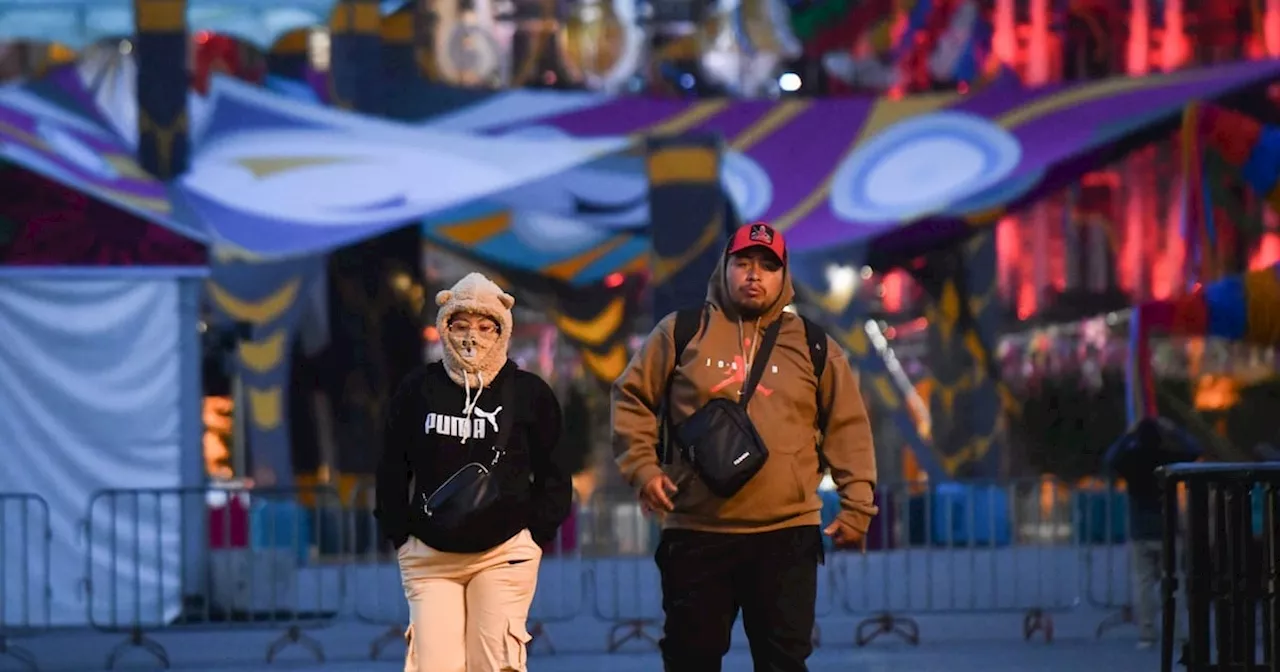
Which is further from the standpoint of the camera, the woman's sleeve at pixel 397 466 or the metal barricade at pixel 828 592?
the metal barricade at pixel 828 592

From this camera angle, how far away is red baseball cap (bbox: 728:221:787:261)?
6395 mm

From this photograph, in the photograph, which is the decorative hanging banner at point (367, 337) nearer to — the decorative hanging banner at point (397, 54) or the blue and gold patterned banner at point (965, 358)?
the decorative hanging banner at point (397, 54)

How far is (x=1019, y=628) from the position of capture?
12562mm

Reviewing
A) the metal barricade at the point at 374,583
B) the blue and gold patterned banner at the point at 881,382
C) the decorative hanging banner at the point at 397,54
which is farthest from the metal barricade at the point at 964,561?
the decorative hanging banner at the point at 397,54

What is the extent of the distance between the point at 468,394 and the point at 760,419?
2.85 ft

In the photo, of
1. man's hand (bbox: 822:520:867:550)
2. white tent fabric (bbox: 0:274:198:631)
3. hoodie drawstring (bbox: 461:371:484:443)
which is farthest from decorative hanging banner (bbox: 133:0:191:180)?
man's hand (bbox: 822:520:867:550)

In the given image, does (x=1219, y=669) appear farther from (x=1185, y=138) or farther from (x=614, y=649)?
(x=1185, y=138)

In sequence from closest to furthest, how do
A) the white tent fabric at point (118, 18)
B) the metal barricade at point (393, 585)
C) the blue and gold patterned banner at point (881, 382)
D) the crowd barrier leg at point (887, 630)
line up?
1. the crowd barrier leg at point (887, 630)
2. the metal barricade at point (393, 585)
3. the white tent fabric at point (118, 18)
4. the blue and gold patterned banner at point (881, 382)

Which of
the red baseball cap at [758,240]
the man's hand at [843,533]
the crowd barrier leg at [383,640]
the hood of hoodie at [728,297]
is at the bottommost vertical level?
the crowd barrier leg at [383,640]

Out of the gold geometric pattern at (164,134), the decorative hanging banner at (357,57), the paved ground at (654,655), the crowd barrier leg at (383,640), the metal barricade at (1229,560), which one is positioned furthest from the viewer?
the decorative hanging banner at (357,57)

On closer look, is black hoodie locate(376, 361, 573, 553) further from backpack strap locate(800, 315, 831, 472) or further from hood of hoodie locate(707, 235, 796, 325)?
backpack strap locate(800, 315, 831, 472)

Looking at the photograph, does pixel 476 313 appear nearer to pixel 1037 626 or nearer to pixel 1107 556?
pixel 1037 626

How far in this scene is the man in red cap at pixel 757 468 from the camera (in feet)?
20.9

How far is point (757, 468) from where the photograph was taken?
20.5ft
